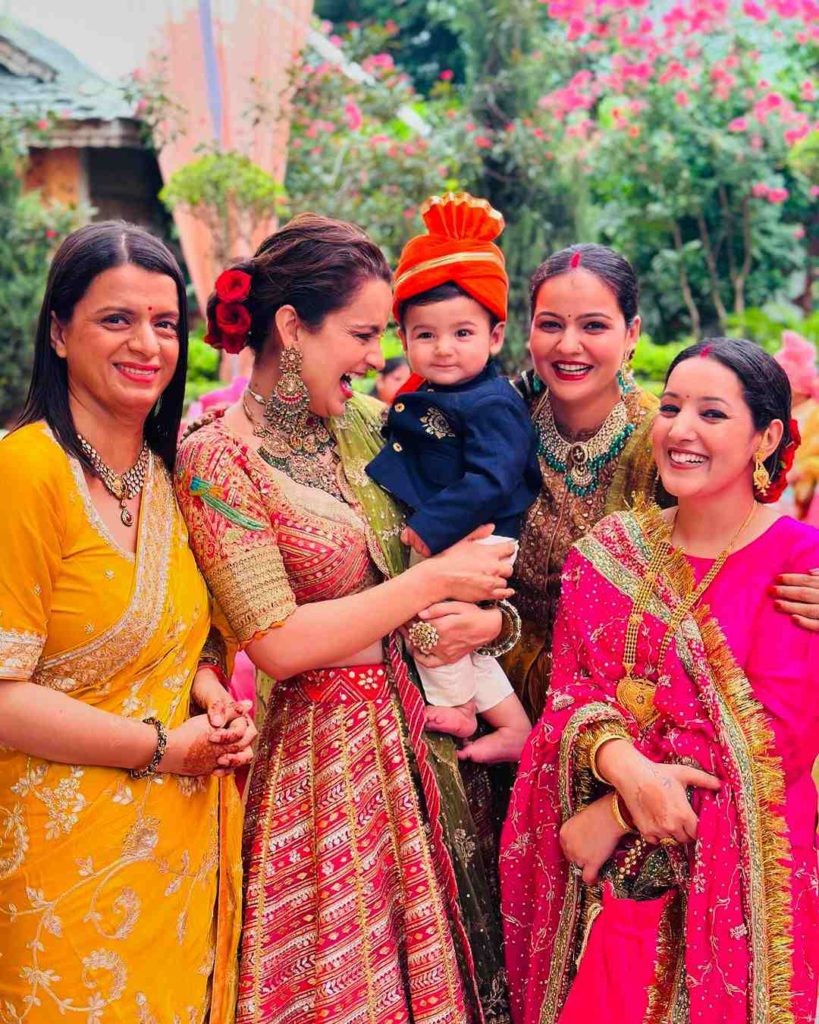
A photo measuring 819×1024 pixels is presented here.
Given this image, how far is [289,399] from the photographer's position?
8.82 ft

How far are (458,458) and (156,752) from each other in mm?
1006

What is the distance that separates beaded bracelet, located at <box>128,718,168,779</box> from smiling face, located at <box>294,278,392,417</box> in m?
0.83

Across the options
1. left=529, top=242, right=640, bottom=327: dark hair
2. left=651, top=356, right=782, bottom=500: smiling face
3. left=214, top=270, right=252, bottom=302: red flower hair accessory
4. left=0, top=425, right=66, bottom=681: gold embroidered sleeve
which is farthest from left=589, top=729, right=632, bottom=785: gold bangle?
left=214, top=270, right=252, bottom=302: red flower hair accessory

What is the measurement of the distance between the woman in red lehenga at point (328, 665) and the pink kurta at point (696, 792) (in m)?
→ 0.22

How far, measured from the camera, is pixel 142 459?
250 centimetres

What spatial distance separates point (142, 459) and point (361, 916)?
109 centimetres

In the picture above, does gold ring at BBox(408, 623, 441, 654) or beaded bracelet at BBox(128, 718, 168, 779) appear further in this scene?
gold ring at BBox(408, 623, 441, 654)

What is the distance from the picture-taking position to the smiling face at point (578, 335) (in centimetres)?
285

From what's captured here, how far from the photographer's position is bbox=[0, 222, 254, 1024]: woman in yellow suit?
2.17m

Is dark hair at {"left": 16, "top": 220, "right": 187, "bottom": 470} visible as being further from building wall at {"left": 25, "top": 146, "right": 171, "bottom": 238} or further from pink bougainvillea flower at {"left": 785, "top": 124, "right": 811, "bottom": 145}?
pink bougainvillea flower at {"left": 785, "top": 124, "right": 811, "bottom": 145}

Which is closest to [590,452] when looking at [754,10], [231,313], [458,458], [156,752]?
[458,458]

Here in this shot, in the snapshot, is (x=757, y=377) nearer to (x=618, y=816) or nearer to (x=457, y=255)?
(x=457, y=255)

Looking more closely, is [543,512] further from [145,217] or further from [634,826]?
[145,217]

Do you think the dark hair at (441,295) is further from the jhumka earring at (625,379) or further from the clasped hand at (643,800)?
the clasped hand at (643,800)
